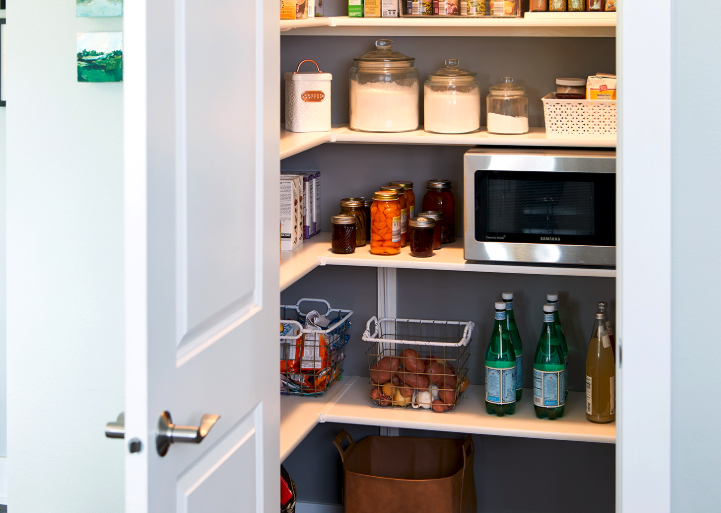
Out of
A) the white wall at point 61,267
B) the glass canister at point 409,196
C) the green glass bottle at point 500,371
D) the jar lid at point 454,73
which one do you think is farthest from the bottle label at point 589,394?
the white wall at point 61,267

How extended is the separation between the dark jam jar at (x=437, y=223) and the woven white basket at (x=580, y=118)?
0.40 m

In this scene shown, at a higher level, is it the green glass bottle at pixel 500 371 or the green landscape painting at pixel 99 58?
the green landscape painting at pixel 99 58

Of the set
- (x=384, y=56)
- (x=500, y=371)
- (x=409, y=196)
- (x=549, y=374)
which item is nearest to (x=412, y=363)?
(x=500, y=371)

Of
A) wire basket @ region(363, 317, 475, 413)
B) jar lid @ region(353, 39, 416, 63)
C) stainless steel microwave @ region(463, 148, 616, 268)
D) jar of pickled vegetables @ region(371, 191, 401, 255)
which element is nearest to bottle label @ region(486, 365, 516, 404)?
wire basket @ region(363, 317, 475, 413)

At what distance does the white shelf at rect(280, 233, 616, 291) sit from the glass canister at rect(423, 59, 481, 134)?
1.22 ft

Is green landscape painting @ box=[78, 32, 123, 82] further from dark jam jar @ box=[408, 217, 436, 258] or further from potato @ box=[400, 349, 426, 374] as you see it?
potato @ box=[400, 349, 426, 374]

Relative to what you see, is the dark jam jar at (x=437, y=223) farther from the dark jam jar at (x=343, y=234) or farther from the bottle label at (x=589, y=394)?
the bottle label at (x=589, y=394)

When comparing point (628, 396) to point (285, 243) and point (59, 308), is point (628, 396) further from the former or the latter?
point (59, 308)

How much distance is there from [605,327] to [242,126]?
1.30 m

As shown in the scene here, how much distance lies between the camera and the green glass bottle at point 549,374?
2.11 meters

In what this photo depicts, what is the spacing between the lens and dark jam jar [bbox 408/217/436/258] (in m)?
2.10

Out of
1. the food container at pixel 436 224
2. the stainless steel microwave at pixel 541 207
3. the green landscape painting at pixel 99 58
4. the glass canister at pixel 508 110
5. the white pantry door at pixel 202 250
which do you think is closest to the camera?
the white pantry door at pixel 202 250

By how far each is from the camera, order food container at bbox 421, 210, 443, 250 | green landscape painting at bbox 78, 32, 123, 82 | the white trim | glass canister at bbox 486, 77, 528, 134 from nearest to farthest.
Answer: the white trim, green landscape painting at bbox 78, 32, 123, 82, glass canister at bbox 486, 77, 528, 134, food container at bbox 421, 210, 443, 250

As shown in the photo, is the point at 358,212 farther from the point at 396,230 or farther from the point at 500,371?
the point at 500,371
